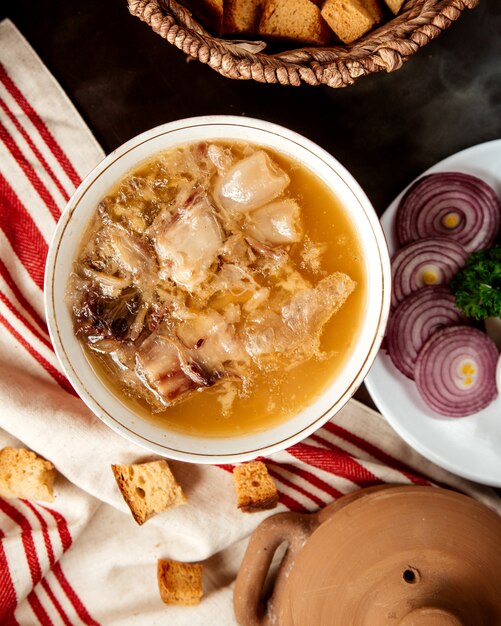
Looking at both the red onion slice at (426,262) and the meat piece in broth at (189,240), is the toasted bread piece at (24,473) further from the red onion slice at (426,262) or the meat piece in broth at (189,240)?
the red onion slice at (426,262)

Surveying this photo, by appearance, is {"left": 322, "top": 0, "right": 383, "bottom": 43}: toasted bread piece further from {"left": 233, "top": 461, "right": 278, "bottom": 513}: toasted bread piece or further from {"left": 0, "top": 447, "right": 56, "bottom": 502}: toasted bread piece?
{"left": 0, "top": 447, "right": 56, "bottom": 502}: toasted bread piece

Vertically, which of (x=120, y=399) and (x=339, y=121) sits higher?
(x=339, y=121)

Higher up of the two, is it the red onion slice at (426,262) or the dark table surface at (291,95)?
the dark table surface at (291,95)

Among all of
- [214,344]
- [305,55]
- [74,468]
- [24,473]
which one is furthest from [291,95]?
[24,473]

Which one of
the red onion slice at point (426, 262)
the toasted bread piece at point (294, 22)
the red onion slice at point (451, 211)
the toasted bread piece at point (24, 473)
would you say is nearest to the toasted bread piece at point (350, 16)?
the toasted bread piece at point (294, 22)

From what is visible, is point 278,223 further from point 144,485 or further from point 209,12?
point 144,485

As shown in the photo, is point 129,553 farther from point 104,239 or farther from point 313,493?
point 104,239

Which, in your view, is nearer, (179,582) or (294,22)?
(294,22)

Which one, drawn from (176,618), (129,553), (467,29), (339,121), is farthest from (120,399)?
(467,29)
